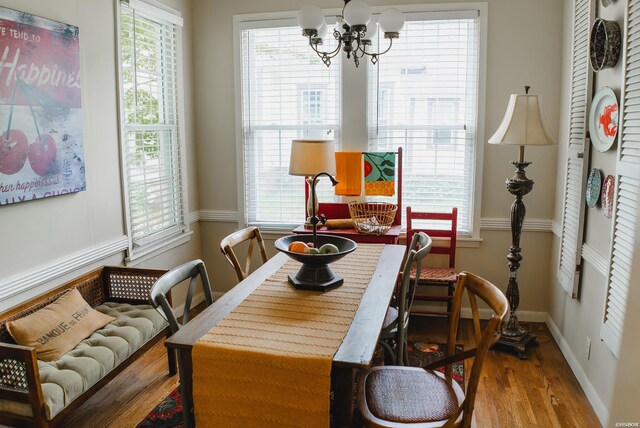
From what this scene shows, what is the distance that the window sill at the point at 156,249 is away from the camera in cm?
357

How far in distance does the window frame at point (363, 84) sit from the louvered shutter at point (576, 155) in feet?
2.16

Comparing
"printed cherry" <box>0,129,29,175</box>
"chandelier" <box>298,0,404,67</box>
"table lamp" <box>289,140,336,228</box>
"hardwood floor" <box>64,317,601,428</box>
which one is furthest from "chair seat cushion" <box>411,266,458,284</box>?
"printed cherry" <box>0,129,29,175</box>

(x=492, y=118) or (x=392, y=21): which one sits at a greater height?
(x=392, y=21)

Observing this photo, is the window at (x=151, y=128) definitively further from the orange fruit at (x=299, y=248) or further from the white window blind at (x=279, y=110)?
the orange fruit at (x=299, y=248)

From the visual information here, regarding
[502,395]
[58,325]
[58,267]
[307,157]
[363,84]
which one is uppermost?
[363,84]

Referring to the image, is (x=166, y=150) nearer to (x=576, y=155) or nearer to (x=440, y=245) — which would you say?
(x=440, y=245)

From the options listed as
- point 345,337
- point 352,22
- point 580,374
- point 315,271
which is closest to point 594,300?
point 580,374

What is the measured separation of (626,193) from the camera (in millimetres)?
2484

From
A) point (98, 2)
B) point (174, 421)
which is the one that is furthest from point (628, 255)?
point (98, 2)

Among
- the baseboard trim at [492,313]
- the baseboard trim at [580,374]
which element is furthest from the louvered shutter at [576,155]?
the baseboard trim at [492,313]

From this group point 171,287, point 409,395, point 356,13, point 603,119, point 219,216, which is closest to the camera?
point 409,395

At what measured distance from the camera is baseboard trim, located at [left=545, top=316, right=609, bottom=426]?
8.91 feet

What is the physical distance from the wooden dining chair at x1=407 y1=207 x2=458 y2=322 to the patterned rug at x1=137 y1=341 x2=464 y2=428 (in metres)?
0.33

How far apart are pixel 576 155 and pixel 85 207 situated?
2.97 meters
